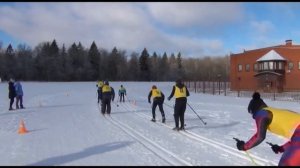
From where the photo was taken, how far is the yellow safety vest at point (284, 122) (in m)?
5.09

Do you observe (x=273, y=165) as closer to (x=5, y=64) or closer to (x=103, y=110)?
(x=103, y=110)

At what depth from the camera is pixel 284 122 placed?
16.9 ft

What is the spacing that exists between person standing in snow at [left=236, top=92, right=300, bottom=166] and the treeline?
83.2 metres

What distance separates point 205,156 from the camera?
30.1 ft

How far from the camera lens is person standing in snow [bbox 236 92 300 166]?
483cm

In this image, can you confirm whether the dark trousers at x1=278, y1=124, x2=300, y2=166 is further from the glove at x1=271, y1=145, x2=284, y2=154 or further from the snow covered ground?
the snow covered ground

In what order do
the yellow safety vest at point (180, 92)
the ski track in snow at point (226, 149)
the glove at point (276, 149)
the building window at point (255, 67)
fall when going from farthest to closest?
1. the building window at point (255, 67)
2. the yellow safety vest at point (180, 92)
3. the ski track in snow at point (226, 149)
4. the glove at point (276, 149)

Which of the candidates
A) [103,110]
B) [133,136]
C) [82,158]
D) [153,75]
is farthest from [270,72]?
[153,75]

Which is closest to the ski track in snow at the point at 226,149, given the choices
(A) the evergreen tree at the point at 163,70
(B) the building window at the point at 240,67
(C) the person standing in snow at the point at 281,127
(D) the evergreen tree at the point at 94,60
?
(C) the person standing in snow at the point at 281,127

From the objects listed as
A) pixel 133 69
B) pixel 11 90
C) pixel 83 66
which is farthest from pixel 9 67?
pixel 11 90

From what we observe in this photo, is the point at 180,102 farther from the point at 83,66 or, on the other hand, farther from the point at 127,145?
the point at 83,66

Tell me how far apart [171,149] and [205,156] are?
1.17m

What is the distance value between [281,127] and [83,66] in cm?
10528

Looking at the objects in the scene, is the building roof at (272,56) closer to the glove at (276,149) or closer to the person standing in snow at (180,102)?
the person standing in snow at (180,102)
